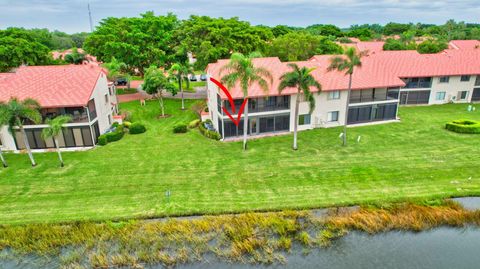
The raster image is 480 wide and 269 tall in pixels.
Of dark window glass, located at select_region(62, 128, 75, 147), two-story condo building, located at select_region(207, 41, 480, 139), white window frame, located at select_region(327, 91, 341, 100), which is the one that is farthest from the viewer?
white window frame, located at select_region(327, 91, 341, 100)

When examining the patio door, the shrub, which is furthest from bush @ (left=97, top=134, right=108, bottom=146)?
the patio door

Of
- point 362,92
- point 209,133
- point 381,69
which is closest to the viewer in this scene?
point 209,133

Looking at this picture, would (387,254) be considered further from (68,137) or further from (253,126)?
(68,137)

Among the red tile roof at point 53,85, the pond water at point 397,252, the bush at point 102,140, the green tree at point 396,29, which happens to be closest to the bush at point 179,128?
the bush at point 102,140

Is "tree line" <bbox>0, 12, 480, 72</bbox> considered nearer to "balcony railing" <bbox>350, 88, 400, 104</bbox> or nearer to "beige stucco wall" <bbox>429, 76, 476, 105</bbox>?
"beige stucco wall" <bbox>429, 76, 476, 105</bbox>

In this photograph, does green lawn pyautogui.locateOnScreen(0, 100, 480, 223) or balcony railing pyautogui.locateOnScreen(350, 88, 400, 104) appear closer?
green lawn pyautogui.locateOnScreen(0, 100, 480, 223)

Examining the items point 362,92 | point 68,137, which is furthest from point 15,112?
point 362,92

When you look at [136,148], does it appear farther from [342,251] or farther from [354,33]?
[354,33]

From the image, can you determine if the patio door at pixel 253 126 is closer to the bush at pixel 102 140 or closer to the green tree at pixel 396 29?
the bush at pixel 102 140
